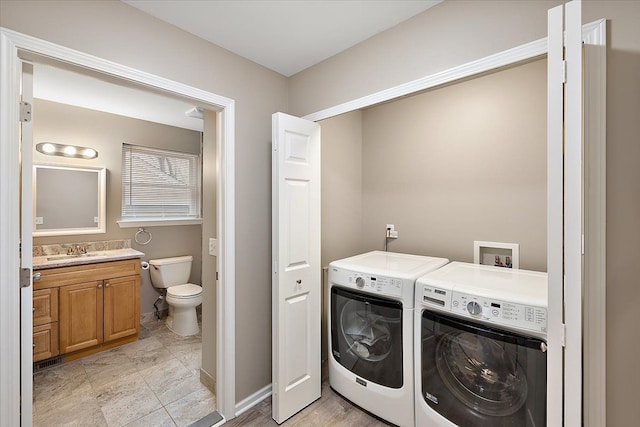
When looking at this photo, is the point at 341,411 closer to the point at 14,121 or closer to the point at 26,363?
the point at 26,363

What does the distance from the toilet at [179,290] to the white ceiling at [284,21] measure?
2.50m

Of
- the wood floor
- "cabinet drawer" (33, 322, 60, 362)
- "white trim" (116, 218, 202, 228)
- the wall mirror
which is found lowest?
the wood floor

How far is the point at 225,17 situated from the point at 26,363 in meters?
1.96

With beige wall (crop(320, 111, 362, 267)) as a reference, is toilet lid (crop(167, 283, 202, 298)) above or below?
below

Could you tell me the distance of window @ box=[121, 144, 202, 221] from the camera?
3404mm

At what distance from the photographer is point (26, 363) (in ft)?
4.18

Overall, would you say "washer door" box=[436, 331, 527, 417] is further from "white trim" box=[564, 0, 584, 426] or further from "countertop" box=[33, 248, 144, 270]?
"countertop" box=[33, 248, 144, 270]

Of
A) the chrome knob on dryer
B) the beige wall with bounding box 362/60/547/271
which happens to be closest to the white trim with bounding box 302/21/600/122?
the beige wall with bounding box 362/60/547/271

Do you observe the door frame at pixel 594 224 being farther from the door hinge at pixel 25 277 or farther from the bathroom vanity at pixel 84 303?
the bathroom vanity at pixel 84 303

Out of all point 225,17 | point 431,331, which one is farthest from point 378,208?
point 225,17

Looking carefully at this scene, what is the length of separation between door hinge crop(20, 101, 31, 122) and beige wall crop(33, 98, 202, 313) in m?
2.11

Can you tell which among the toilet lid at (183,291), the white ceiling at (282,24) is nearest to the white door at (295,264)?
the white ceiling at (282,24)

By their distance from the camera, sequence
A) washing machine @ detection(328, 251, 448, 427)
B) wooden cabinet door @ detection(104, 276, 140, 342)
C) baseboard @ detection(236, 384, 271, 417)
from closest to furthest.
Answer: washing machine @ detection(328, 251, 448, 427) < baseboard @ detection(236, 384, 271, 417) < wooden cabinet door @ detection(104, 276, 140, 342)

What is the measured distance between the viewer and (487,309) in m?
1.39
